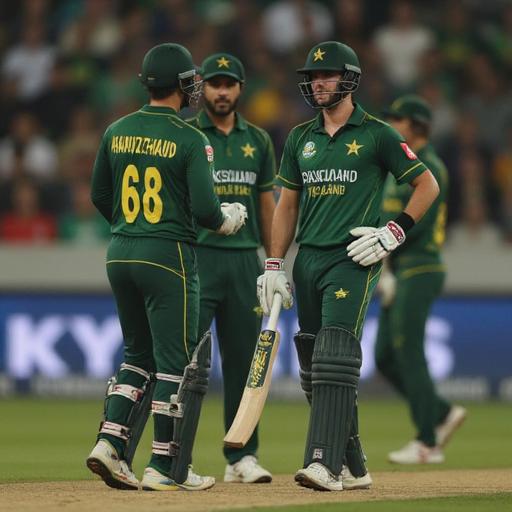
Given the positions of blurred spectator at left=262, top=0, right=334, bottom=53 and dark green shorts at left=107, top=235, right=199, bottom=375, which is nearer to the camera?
dark green shorts at left=107, top=235, right=199, bottom=375

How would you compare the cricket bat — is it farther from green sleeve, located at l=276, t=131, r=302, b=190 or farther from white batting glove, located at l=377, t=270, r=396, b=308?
white batting glove, located at l=377, t=270, r=396, b=308

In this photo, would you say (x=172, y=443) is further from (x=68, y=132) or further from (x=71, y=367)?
(x=68, y=132)

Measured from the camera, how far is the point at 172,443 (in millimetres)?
7605

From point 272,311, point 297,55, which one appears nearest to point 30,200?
point 297,55

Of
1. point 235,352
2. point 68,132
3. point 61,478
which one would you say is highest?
point 68,132

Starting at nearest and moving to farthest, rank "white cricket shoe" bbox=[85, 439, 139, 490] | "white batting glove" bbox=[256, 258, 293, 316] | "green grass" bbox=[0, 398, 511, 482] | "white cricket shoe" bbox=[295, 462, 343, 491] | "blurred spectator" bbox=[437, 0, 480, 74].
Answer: "white cricket shoe" bbox=[295, 462, 343, 491]
"white cricket shoe" bbox=[85, 439, 139, 490]
"white batting glove" bbox=[256, 258, 293, 316]
"green grass" bbox=[0, 398, 511, 482]
"blurred spectator" bbox=[437, 0, 480, 74]

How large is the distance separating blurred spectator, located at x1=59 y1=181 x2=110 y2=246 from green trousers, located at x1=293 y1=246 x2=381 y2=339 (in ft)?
27.1

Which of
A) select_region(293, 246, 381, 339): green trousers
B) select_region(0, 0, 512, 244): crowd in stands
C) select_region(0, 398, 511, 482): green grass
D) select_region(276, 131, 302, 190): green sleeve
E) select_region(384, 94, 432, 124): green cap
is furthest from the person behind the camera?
select_region(0, 0, 512, 244): crowd in stands

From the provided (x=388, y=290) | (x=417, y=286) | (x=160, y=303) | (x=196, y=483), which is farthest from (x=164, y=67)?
(x=388, y=290)

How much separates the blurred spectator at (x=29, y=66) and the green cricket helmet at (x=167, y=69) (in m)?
10.7

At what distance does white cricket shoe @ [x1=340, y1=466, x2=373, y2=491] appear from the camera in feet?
25.6

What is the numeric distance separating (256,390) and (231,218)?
95 cm

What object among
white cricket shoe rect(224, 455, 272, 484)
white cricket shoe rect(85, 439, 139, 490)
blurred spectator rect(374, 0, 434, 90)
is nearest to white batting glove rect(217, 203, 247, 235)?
white cricket shoe rect(85, 439, 139, 490)

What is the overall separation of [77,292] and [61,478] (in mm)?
6989
